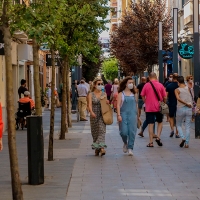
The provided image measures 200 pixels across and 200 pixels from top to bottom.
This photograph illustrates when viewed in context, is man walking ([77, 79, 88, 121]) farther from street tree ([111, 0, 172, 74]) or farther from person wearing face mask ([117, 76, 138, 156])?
street tree ([111, 0, 172, 74])

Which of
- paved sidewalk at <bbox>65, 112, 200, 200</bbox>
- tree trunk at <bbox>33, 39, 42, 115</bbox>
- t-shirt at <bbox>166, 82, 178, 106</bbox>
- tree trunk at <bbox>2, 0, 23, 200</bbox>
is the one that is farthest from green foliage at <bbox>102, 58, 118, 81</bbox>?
tree trunk at <bbox>2, 0, 23, 200</bbox>

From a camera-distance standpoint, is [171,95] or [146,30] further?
[146,30]

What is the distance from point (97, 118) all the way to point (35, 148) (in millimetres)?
5019

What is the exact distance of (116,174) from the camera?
530 inches

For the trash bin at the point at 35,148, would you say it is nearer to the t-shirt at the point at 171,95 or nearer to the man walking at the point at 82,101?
the t-shirt at the point at 171,95

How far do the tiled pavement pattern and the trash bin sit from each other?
19 centimetres

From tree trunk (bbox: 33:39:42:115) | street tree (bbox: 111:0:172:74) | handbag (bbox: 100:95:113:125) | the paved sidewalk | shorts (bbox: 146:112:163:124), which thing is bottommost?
the paved sidewalk

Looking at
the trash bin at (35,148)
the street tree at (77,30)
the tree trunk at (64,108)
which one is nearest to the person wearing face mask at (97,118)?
the street tree at (77,30)

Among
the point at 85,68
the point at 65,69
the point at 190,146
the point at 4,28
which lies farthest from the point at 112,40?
the point at 4,28

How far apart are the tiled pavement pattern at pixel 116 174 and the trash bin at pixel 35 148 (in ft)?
0.63

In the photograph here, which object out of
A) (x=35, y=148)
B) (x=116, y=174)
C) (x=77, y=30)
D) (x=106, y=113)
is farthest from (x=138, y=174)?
(x=77, y=30)

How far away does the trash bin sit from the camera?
478 inches

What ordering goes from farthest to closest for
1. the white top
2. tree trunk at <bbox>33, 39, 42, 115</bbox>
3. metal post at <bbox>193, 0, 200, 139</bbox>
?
1. the white top
2. metal post at <bbox>193, 0, 200, 139</bbox>
3. tree trunk at <bbox>33, 39, 42, 115</bbox>

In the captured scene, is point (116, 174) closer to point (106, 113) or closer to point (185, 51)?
point (106, 113)
